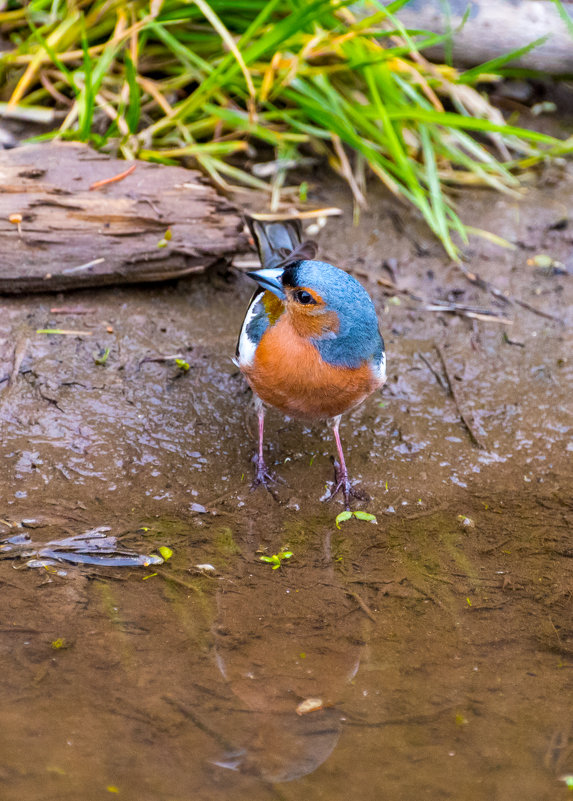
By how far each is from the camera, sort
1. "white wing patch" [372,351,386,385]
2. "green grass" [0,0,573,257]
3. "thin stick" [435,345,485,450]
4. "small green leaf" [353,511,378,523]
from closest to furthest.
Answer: "white wing patch" [372,351,386,385], "small green leaf" [353,511,378,523], "thin stick" [435,345,485,450], "green grass" [0,0,573,257]

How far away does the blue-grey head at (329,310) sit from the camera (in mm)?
3711

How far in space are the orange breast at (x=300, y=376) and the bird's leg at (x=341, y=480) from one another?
1.58 feet

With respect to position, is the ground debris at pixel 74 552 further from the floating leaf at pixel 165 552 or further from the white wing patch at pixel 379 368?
the white wing patch at pixel 379 368

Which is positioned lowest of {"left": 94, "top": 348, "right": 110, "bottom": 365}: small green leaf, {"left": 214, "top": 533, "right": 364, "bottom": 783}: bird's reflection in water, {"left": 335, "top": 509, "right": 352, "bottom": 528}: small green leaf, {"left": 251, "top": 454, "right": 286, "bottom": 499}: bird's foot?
{"left": 335, "top": 509, "right": 352, "bottom": 528}: small green leaf

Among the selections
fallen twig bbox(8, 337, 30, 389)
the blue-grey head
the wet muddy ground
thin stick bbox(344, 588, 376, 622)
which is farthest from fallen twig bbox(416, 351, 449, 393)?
fallen twig bbox(8, 337, 30, 389)

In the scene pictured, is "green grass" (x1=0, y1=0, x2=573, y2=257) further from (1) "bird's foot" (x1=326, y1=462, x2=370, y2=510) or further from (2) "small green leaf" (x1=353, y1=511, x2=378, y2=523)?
(2) "small green leaf" (x1=353, y1=511, x2=378, y2=523)

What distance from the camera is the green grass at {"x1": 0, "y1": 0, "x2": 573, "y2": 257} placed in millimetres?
5340

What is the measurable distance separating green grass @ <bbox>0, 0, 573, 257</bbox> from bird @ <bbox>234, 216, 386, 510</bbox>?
6.45 ft

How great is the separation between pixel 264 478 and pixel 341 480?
42 cm

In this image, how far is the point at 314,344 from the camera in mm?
3766

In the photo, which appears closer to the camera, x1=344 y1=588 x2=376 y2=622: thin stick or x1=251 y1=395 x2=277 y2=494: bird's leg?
x1=344 y1=588 x2=376 y2=622: thin stick

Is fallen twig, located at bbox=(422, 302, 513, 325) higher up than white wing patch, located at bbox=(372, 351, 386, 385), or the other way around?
white wing patch, located at bbox=(372, 351, 386, 385)

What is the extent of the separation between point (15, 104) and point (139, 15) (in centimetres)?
109

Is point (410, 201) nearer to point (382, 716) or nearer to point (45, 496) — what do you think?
point (45, 496)
